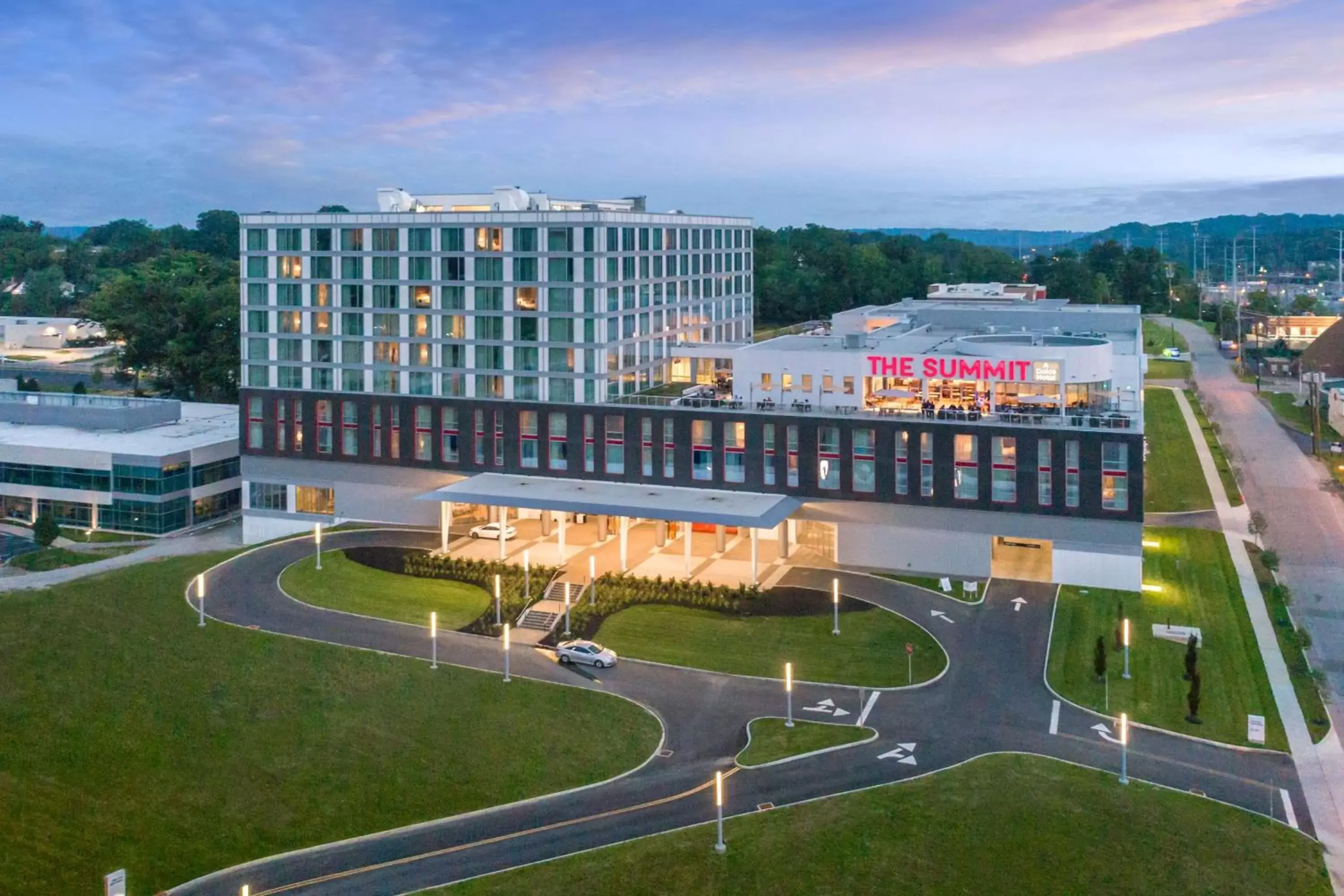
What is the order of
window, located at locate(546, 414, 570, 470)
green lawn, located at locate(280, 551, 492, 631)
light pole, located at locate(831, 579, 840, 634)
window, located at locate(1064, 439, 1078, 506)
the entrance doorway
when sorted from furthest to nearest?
window, located at locate(546, 414, 570, 470), the entrance doorway, window, located at locate(1064, 439, 1078, 506), green lawn, located at locate(280, 551, 492, 631), light pole, located at locate(831, 579, 840, 634)

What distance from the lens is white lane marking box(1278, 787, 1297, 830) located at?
4397cm

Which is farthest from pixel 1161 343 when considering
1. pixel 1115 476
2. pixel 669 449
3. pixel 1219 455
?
pixel 669 449

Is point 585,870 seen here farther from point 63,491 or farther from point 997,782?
point 63,491

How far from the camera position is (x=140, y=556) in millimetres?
84125

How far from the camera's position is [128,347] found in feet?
449

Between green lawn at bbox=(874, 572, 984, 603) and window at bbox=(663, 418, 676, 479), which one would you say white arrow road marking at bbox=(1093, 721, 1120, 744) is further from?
window at bbox=(663, 418, 676, 479)

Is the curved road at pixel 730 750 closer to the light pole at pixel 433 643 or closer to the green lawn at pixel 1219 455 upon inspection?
the light pole at pixel 433 643

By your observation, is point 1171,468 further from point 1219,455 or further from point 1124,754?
point 1124,754

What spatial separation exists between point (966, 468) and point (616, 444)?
2529 cm

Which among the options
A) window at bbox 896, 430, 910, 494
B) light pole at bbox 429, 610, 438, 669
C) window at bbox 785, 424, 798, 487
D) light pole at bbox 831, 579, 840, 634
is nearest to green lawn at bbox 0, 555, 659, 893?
light pole at bbox 429, 610, 438, 669

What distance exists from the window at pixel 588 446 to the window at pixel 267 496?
27259 mm

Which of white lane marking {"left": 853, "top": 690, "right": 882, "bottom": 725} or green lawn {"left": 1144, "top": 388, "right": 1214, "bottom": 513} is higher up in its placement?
green lawn {"left": 1144, "top": 388, "right": 1214, "bottom": 513}

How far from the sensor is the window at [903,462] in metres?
75.2

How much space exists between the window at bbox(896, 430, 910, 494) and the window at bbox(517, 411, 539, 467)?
27.3 m
